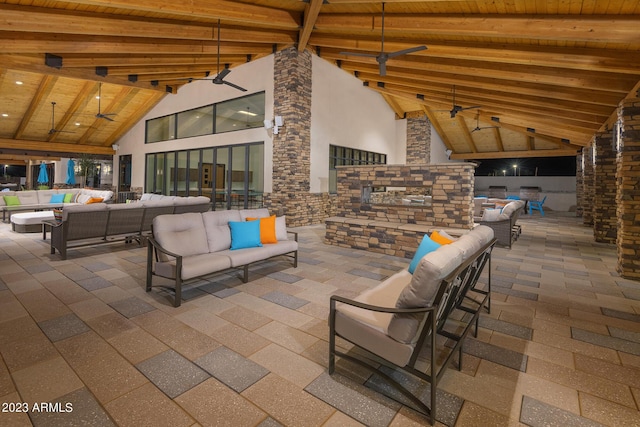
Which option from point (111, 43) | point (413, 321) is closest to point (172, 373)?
point (413, 321)

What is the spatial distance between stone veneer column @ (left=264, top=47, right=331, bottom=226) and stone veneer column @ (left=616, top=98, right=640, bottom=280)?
20.9ft

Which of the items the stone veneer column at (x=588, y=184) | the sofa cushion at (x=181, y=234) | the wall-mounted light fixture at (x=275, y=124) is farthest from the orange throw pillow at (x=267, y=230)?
the stone veneer column at (x=588, y=184)

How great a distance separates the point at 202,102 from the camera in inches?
424

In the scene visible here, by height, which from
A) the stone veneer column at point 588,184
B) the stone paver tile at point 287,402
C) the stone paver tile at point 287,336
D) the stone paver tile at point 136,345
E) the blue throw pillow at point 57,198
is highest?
the stone veneer column at point 588,184

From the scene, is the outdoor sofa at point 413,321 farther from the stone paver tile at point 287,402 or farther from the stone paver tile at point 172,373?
the stone paver tile at point 172,373

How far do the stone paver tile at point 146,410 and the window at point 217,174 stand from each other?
25.0 feet

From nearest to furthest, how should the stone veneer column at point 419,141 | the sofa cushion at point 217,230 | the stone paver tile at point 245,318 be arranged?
the stone paver tile at point 245,318
the sofa cushion at point 217,230
the stone veneer column at point 419,141

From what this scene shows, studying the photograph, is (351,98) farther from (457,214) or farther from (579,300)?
(579,300)

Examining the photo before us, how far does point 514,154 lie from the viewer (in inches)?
609

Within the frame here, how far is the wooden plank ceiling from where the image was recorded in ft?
12.9

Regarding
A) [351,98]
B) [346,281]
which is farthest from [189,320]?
[351,98]

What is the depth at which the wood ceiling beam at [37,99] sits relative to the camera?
9797 mm

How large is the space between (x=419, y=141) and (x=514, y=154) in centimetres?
564

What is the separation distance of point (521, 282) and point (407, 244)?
1.75 m
